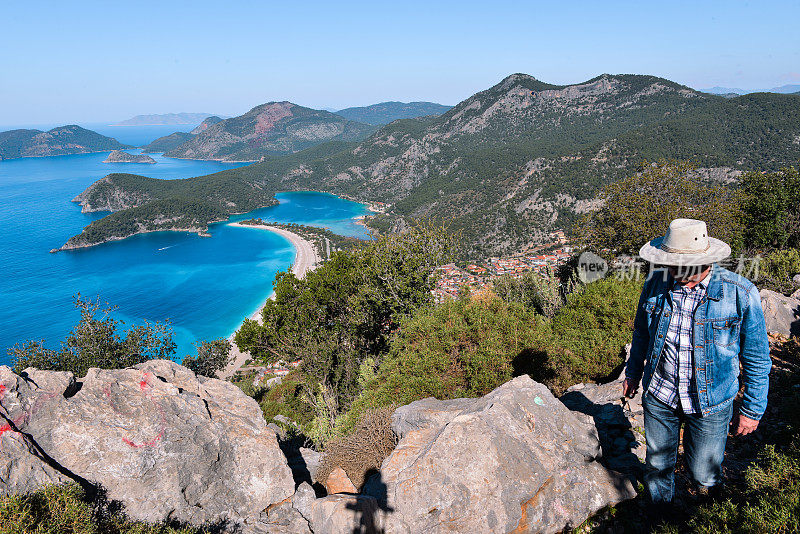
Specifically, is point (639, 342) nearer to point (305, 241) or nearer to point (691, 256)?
point (691, 256)

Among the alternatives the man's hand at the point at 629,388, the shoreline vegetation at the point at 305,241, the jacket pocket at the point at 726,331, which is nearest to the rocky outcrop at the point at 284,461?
the man's hand at the point at 629,388

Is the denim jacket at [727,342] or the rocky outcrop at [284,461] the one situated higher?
the denim jacket at [727,342]

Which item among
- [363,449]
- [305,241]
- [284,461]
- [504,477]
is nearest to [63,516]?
[284,461]

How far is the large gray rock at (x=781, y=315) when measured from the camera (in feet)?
27.2

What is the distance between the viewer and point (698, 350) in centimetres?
321

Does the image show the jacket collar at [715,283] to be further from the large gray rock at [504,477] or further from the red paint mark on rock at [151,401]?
the red paint mark on rock at [151,401]

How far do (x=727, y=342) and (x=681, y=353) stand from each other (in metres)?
0.33

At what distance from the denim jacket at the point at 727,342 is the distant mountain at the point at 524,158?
2337 cm

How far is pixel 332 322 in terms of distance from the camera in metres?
23.8

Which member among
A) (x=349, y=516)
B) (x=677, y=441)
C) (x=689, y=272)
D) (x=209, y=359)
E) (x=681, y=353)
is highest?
(x=689, y=272)

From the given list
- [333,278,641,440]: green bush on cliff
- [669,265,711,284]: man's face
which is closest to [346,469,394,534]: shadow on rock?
[333,278,641,440]: green bush on cliff

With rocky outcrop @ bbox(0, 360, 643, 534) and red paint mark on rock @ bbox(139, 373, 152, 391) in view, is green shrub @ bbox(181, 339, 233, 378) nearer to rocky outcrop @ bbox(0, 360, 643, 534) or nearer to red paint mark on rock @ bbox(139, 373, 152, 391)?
red paint mark on rock @ bbox(139, 373, 152, 391)

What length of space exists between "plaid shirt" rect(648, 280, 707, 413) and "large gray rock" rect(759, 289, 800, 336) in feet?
23.3

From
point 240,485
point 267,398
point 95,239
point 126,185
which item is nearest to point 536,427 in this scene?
point 240,485
